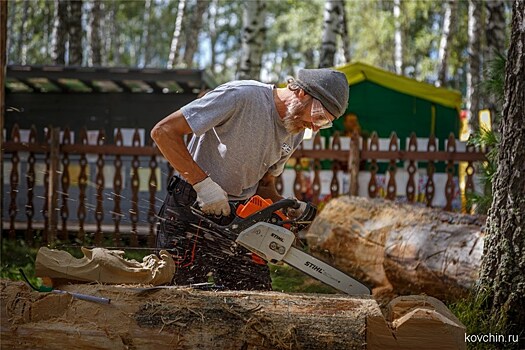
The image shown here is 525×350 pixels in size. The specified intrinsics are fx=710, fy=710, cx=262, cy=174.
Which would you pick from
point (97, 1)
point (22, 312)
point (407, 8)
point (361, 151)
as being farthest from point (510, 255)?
point (407, 8)

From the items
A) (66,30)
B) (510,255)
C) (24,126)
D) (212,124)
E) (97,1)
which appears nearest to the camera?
(212,124)

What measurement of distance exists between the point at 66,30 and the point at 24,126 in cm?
343

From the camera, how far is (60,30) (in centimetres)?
1493

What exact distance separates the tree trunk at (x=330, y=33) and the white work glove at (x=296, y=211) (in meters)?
9.83

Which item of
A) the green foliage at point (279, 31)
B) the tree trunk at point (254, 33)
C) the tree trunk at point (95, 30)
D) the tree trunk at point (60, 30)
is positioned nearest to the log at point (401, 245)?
the tree trunk at point (254, 33)

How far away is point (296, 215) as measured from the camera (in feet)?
12.5

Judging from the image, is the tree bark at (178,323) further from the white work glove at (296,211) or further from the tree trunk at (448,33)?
the tree trunk at (448,33)

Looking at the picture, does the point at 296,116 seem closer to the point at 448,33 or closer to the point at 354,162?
the point at 354,162

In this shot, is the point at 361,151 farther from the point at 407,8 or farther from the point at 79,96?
the point at 407,8

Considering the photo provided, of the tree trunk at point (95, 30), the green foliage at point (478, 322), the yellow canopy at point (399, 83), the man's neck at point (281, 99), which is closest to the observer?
the man's neck at point (281, 99)

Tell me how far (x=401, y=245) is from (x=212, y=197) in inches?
98.6

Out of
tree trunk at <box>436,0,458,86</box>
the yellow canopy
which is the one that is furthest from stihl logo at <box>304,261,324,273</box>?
tree trunk at <box>436,0,458,86</box>

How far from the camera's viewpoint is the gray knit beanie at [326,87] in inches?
142

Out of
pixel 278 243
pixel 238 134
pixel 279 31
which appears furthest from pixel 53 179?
pixel 279 31
